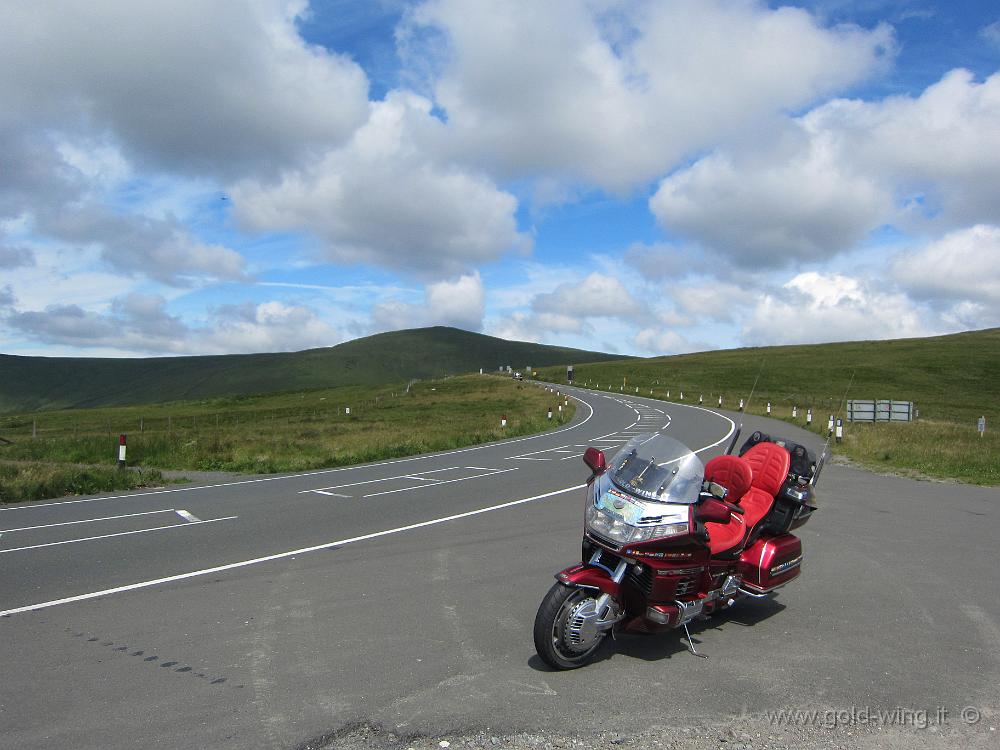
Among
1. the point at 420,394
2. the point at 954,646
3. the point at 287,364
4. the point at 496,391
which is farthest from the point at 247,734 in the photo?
the point at 287,364

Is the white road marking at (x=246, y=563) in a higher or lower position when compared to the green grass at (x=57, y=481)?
higher

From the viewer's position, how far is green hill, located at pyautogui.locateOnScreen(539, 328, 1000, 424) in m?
64.2

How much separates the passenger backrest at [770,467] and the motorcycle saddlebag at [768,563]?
43 centimetres

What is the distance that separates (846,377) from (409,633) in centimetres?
8529

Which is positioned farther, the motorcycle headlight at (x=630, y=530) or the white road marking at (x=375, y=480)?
the white road marking at (x=375, y=480)

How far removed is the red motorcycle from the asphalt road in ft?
0.98

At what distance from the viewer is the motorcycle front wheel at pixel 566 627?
5156 millimetres

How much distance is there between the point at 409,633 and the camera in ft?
19.9

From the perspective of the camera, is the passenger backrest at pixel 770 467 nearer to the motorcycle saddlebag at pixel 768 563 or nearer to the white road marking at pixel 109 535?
the motorcycle saddlebag at pixel 768 563

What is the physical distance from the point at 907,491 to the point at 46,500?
52.3ft

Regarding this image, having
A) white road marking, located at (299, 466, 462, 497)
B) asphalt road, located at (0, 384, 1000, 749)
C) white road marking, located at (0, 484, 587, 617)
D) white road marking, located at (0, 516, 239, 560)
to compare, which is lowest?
white road marking, located at (299, 466, 462, 497)

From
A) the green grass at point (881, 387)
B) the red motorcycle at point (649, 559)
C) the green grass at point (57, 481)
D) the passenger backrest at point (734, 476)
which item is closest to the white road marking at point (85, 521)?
the green grass at point (57, 481)

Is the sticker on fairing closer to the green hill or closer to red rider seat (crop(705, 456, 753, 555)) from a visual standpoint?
red rider seat (crop(705, 456, 753, 555))

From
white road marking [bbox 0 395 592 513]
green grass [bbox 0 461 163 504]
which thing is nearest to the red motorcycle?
white road marking [bbox 0 395 592 513]
